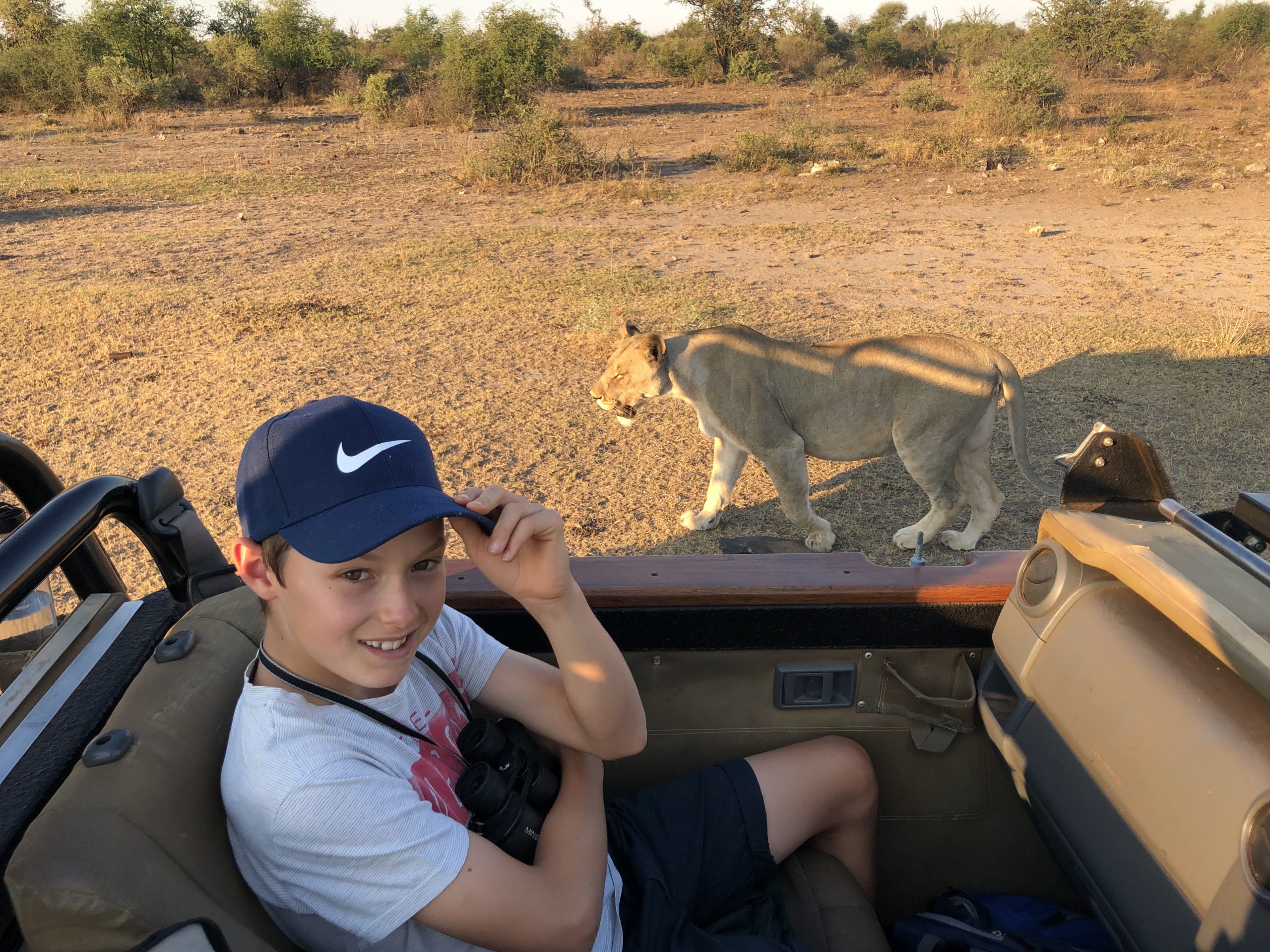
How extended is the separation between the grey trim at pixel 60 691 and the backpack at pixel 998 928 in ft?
5.34

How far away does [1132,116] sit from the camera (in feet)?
61.8

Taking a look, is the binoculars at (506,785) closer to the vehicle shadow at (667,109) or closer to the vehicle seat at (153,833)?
the vehicle seat at (153,833)

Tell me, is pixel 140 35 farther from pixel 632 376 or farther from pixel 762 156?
pixel 632 376

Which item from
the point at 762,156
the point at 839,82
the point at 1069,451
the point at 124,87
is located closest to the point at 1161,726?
the point at 1069,451

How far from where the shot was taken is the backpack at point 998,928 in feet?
6.21

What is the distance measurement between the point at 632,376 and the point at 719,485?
0.73 m

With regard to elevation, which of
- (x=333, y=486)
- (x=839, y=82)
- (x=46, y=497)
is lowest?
(x=839, y=82)

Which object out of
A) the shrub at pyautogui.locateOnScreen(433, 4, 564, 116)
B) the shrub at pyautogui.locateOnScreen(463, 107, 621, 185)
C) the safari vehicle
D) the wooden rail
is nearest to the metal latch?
the safari vehicle

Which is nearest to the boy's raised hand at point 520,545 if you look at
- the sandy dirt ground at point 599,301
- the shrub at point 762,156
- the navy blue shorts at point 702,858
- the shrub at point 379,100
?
the navy blue shorts at point 702,858

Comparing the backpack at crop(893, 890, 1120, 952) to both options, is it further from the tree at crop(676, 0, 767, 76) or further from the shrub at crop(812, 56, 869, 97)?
the tree at crop(676, 0, 767, 76)

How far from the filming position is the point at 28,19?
27.7 meters

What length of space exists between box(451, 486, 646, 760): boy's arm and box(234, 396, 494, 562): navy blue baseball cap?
0.22 ft

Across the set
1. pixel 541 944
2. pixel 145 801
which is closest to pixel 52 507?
pixel 145 801

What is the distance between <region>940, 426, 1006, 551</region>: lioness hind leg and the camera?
4.73 metres
